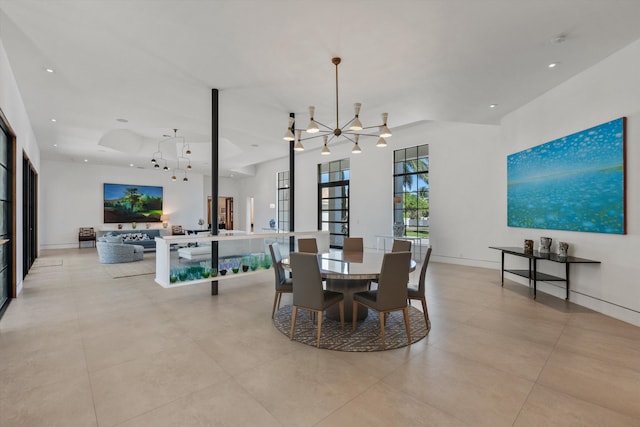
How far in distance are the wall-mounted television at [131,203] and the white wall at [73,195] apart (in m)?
0.20

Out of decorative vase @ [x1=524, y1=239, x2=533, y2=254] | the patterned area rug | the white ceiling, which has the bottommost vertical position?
the patterned area rug

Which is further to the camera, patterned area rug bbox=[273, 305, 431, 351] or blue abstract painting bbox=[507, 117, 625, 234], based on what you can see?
blue abstract painting bbox=[507, 117, 625, 234]

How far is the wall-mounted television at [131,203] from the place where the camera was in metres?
11.8

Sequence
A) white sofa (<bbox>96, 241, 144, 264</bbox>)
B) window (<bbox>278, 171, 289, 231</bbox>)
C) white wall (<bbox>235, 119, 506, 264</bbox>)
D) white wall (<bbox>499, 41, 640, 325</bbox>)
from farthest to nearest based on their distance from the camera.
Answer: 1. window (<bbox>278, 171, 289, 231</bbox>)
2. white sofa (<bbox>96, 241, 144, 264</bbox>)
3. white wall (<bbox>235, 119, 506, 264</bbox>)
4. white wall (<bbox>499, 41, 640, 325</bbox>)

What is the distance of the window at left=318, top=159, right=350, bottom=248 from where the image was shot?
10094 mm

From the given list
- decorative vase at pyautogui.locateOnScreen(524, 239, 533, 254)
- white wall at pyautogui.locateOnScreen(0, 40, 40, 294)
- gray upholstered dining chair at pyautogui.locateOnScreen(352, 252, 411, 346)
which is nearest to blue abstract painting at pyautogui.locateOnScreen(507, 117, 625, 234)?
decorative vase at pyautogui.locateOnScreen(524, 239, 533, 254)

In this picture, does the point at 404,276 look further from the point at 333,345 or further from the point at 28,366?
the point at 28,366

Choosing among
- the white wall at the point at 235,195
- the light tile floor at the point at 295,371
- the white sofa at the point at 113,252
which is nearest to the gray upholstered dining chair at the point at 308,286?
the light tile floor at the point at 295,371

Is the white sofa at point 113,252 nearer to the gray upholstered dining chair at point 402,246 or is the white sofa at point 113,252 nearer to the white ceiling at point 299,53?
the white ceiling at point 299,53

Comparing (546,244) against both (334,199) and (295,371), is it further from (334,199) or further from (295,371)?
(334,199)

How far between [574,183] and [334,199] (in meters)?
7.01

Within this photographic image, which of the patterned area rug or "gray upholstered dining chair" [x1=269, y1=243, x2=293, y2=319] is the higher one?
"gray upholstered dining chair" [x1=269, y1=243, x2=293, y2=319]

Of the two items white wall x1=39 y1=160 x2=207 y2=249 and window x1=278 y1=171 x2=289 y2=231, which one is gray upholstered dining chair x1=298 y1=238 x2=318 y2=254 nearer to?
window x1=278 y1=171 x2=289 y2=231

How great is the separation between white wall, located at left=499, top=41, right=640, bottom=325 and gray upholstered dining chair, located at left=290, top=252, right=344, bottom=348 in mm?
3580
